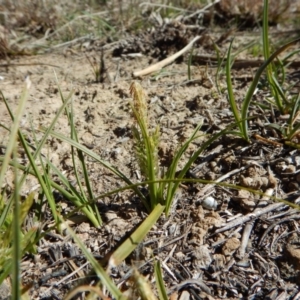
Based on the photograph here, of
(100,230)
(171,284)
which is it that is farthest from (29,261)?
(171,284)

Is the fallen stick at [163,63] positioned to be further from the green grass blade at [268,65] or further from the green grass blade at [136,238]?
the green grass blade at [136,238]

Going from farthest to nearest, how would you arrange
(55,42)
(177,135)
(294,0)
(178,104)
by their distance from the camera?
(294,0) → (55,42) → (178,104) → (177,135)

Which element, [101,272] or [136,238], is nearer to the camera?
[101,272]

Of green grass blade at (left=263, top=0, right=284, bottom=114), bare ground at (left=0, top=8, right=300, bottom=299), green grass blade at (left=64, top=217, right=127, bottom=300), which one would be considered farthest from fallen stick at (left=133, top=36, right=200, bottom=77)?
green grass blade at (left=64, top=217, right=127, bottom=300)

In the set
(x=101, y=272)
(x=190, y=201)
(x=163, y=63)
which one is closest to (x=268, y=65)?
(x=190, y=201)

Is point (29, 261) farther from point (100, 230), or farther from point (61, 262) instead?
point (100, 230)

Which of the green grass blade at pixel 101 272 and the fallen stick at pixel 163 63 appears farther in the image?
the fallen stick at pixel 163 63

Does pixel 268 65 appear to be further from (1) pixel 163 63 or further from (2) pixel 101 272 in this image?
(2) pixel 101 272

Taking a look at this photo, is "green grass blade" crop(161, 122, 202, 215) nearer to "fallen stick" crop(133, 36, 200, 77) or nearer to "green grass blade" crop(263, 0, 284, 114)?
"green grass blade" crop(263, 0, 284, 114)

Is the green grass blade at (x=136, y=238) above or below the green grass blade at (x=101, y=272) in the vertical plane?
below

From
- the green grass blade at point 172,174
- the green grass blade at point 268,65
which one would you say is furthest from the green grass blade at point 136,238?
the green grass blade at point 268,65

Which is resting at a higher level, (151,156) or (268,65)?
(268,65)
